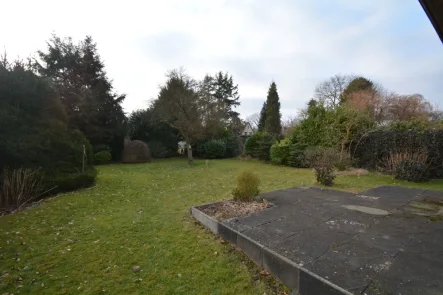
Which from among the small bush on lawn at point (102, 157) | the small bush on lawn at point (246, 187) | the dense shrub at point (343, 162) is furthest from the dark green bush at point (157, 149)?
the small bush on lawn at point (246, 187)

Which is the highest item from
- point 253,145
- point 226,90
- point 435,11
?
point 226,90

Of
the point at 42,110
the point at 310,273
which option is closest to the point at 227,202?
the point at 310,273

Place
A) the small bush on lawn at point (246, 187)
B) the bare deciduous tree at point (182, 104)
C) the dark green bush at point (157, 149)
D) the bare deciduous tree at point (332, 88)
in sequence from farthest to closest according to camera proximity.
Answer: the bare deciduous tree at point (332, 88)
the dark green bush at point (157, 149)
the bare deciduous tree at point (182, 104)
the small bush on lawn at point (246, 187)

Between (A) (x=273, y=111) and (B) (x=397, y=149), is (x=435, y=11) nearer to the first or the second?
(B) (x=397, y=149)

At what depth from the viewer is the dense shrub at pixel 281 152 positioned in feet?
38.3

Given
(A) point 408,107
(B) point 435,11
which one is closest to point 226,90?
(A) point 408,107

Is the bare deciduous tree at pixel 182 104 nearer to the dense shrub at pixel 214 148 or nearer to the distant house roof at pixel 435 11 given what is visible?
the dense shrub at pixel 214 148

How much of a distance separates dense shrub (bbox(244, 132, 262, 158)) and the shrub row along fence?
6094 mm

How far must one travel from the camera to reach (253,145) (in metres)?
14.9

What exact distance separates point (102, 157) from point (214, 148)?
7.61 m

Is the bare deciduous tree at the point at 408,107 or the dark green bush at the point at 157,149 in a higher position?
the bare deciduous tree at the point at 408,107

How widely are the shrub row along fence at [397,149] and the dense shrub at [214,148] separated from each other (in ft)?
29.6

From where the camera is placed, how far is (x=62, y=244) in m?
2.97

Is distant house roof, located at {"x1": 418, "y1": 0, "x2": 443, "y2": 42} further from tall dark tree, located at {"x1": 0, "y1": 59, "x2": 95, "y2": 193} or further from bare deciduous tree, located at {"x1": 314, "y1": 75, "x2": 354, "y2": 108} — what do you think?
bare deciduous tree, located at {"x1": 314, "y1": 75, "x2": 354, "y2": 108}
